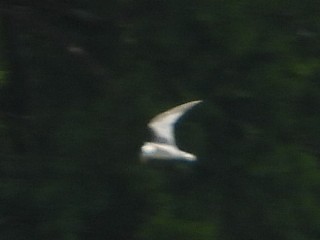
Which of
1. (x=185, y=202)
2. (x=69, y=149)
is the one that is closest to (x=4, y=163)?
(x=69, y=149)

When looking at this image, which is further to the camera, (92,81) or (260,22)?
(92,81)

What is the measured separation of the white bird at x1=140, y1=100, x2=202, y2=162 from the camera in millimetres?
5680

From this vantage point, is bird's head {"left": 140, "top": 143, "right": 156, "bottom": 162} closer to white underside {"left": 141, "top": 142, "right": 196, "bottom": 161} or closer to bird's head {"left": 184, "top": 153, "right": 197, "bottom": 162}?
white underside {"left": 141, "top": 142, "right": 196, "bottom": 161}

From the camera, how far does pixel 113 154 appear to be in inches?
238

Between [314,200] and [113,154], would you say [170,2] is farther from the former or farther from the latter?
[314,200]

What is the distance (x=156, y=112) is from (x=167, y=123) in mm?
247

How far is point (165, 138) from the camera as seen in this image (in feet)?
18.6

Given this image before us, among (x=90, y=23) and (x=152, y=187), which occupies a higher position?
(x=90, y=23)

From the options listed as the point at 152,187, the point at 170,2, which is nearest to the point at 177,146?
the point at 152,187

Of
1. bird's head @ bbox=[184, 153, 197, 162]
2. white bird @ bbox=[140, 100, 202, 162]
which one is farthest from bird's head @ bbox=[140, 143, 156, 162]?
bird's head @ bbox=[184, 153, 197, 162]

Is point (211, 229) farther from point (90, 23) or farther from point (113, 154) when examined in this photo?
point (90, 23)

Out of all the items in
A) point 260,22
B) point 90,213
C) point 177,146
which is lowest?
point 90,213

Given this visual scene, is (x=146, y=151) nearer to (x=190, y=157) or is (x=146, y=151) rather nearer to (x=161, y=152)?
(x=161, y=152)

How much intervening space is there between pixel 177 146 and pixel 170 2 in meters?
0.60
